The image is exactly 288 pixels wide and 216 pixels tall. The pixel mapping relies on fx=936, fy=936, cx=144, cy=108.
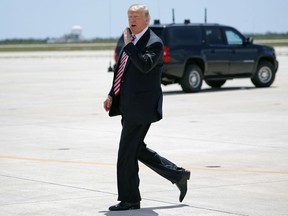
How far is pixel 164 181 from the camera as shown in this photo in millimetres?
10156

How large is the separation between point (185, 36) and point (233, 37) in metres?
1.96

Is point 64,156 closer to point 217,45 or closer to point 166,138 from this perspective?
point 166,138

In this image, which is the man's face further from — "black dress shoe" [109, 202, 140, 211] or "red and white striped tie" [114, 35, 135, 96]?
"black dress shoe" [109, 202, 140, 211]

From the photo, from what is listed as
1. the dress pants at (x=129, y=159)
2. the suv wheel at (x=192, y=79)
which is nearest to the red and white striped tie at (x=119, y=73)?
the dress pants at (x=129, y=159)

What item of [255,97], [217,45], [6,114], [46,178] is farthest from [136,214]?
[217,45]

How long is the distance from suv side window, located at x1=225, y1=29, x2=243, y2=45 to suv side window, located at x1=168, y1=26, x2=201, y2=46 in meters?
1.15

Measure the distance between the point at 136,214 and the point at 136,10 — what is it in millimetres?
1803

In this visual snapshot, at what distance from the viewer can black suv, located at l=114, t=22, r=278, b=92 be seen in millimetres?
24891

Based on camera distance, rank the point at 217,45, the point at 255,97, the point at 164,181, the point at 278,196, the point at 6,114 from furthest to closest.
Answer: the point at 217,45 < the point at 255,97 < the point at 6,114 < the point at 164,181 < the point at 278,196

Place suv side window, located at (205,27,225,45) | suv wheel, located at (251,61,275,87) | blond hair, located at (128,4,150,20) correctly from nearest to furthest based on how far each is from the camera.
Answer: blond hair, located at (128,4,150,20) → suv side window, located at (205,27,225,45) → suv wheel, located at (251,61,275,87)

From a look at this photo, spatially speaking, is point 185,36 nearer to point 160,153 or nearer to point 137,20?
point 160,153

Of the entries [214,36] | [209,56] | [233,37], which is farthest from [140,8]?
[233,37]

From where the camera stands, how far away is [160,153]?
12.7 meters

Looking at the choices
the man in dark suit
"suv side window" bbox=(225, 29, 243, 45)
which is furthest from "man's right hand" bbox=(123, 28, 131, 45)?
"suv side window" bbox=(225, 29, 243, 45)
